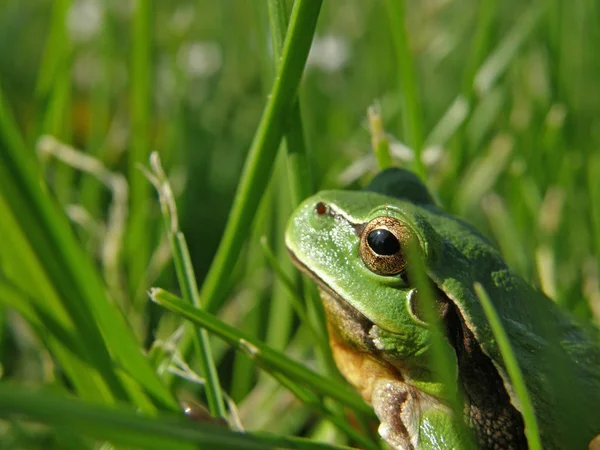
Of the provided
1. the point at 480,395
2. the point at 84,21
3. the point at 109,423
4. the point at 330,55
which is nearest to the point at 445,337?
the point at 480,395

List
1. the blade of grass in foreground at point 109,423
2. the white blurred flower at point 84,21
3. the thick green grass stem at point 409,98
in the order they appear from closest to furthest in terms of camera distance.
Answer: the blade of grass in foreground at point 109,423
the thick green grass stem at point 409,98
the white blurred flower at point 84,21

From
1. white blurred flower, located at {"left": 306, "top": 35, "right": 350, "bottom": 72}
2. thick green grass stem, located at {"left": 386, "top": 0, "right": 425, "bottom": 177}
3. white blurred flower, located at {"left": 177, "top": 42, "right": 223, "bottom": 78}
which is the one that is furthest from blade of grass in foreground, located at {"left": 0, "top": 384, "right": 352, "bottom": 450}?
white blurred flower, located at {"left": 306, "top": 35, "right": 350, "bottom": 72}

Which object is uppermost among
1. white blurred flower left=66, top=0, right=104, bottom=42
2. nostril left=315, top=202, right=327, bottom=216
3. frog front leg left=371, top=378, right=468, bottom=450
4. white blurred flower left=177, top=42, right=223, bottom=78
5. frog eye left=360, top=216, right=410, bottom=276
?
white blurred flower left=66, top=0, right=104, bottom=42

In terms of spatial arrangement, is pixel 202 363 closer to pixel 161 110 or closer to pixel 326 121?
pixel 326 121

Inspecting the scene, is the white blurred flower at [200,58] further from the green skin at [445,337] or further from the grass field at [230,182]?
the green skin at [445,337]

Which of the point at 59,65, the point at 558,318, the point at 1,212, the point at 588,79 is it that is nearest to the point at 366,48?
the point at 588,79

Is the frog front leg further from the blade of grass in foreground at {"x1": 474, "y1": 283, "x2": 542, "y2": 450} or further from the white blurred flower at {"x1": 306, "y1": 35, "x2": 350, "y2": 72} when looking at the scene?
the white blurred flower at {"x1": 306, "y1": 35, "x2": 350, "y2": 72}

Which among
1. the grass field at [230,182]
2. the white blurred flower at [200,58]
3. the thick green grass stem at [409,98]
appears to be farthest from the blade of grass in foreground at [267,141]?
the white blurred flower at [200,58]

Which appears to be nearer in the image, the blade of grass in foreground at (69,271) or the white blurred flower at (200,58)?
the blade of grass in foreground at (69,271)

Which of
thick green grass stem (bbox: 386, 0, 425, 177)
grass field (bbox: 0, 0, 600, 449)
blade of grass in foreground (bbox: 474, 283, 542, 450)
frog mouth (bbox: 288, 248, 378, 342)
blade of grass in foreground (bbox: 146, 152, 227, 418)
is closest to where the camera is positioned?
blade of grass in foreground (bbox: 474, 283, 542, 450)
